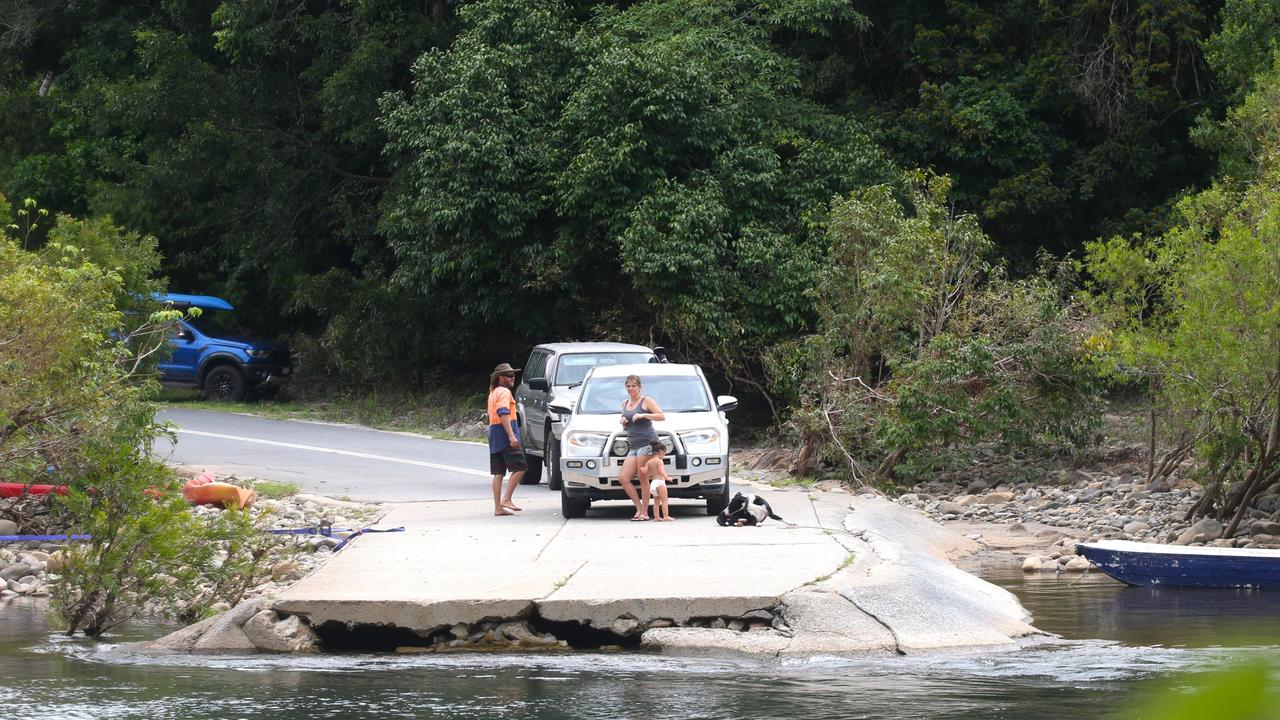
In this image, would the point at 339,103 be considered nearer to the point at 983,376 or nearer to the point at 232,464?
the point at 232,464

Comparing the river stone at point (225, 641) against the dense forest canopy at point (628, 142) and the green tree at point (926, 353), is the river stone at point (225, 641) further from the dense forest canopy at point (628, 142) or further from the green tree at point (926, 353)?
the dense forest canopy at point (628, 142)

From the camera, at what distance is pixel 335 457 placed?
77.9ft

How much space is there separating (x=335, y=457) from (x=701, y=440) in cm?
963

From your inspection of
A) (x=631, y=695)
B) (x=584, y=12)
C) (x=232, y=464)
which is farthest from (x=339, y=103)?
(x=631, y=695)

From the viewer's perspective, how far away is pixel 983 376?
22.5 m

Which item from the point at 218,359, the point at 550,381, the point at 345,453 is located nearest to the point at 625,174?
the point at 345,453

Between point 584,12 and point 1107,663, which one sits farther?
point 584,12

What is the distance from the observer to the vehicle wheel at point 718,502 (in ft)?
53.4

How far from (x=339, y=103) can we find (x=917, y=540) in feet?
60.4

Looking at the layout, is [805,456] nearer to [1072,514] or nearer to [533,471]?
[1072,514]

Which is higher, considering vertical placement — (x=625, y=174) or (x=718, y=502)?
(x=625, y=174)

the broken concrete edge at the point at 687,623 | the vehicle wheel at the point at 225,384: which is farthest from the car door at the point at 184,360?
the broken concrete edge at the point at 687,623

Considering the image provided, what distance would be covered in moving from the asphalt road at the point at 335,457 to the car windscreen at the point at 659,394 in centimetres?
269

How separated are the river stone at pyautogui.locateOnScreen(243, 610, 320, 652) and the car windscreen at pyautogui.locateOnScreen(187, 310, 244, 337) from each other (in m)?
22.0
